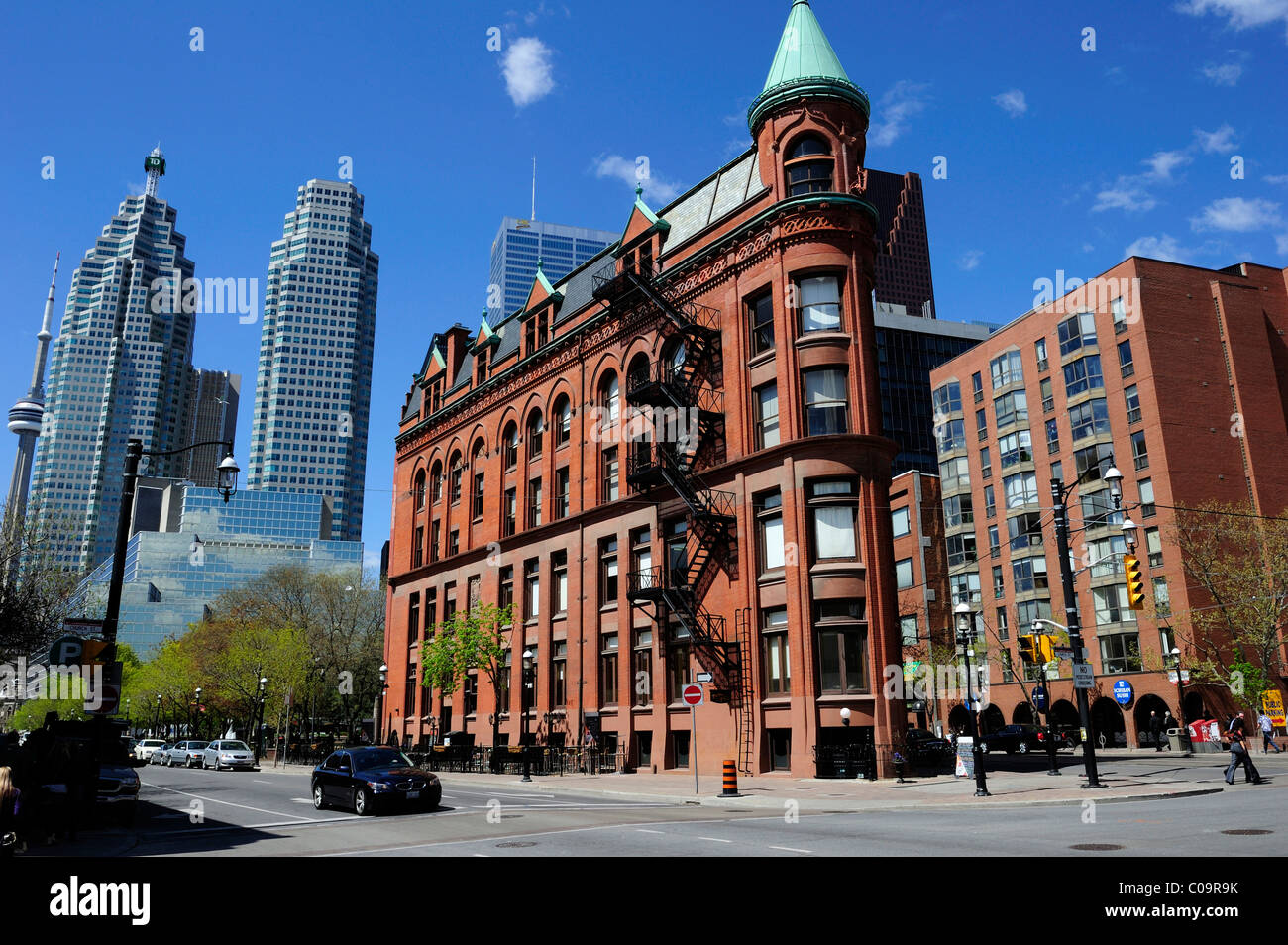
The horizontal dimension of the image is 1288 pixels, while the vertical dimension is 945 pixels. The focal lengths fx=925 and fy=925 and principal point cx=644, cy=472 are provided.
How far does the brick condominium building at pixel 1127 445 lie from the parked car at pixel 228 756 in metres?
44.3

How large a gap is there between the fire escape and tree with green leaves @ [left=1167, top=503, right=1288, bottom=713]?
2949cm

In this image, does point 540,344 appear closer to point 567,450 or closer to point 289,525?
point 567,450

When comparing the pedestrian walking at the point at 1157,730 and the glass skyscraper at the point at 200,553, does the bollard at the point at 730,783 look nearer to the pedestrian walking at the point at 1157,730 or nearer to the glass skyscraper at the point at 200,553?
the pedestrian walking at the point at 1157,730

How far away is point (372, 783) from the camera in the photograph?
69.4ft

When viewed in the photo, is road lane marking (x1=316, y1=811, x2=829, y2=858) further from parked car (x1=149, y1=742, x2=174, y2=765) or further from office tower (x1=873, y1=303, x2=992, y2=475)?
office tower (x1=873, y1=303, x2=992, y2=475)

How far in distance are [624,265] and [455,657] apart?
68.5ft

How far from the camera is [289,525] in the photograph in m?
198

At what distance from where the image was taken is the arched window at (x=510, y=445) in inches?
2046

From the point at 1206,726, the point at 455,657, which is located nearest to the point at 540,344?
the point at 455,657

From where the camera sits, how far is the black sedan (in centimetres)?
2114

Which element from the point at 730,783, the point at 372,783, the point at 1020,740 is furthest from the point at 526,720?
the point at 1020,740

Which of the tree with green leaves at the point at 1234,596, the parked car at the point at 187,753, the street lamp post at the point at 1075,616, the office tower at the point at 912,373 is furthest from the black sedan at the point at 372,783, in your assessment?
the office tower at the point at 912,373

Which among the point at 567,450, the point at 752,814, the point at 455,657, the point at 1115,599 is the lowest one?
the point at 752,814

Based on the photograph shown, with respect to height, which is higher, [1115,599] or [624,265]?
[624,265]
